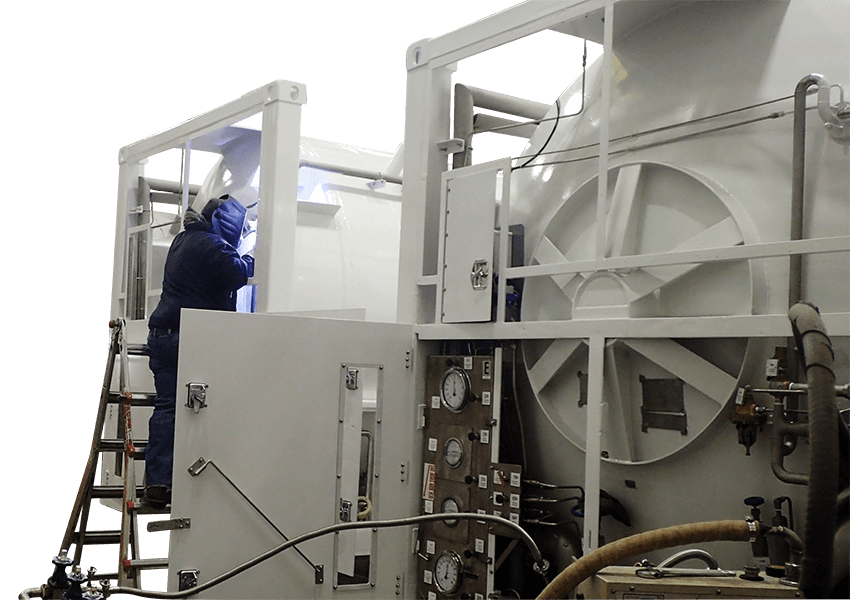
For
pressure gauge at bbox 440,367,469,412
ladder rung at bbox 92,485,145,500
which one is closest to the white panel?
pressure gauge at bbox 440,367,469,412

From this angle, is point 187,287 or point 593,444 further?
point 187,287

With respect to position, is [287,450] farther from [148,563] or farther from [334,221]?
[334,221]

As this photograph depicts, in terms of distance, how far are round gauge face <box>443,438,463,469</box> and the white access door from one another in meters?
0.28

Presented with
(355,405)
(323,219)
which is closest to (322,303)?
(323,219)

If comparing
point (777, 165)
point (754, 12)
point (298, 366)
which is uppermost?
point (754, 12)

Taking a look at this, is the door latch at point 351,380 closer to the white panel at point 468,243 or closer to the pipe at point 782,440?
the white panel at point 468,243

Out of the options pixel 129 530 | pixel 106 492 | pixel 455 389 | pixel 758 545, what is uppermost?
pixel 455 389

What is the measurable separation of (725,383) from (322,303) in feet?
13.0

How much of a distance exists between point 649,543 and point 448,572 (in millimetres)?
2629

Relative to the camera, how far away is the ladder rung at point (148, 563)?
600cm

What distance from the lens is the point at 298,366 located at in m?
5.95

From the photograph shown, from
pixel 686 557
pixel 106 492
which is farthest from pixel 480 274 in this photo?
pixel 106 492

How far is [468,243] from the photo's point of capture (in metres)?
6.18

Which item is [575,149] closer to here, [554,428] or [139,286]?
[554,428]
